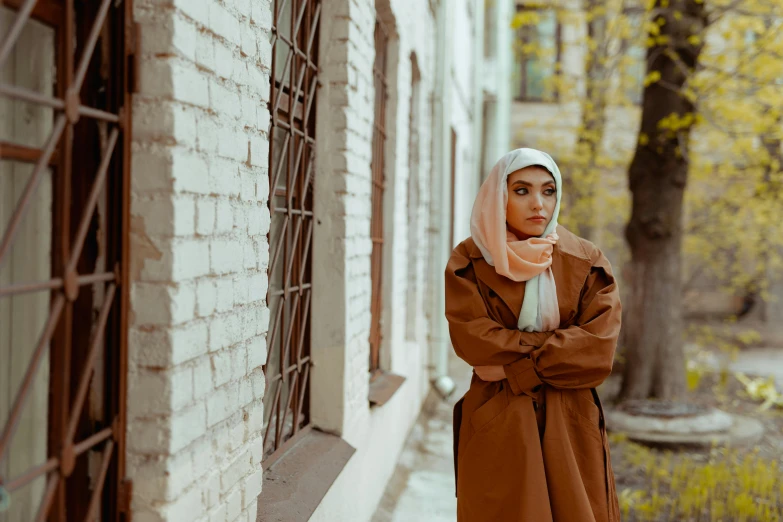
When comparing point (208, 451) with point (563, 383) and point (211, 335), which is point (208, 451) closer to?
point (211, 335)

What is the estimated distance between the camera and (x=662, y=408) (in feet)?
23.0

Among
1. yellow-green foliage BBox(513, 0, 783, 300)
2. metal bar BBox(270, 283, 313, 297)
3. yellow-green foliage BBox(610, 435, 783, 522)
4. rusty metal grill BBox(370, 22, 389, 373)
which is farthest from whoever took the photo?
yellow-green foliage BBox(513, 0, 783, 300)

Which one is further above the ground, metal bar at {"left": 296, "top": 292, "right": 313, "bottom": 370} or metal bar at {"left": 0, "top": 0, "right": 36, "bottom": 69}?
metal bar at {"left": 0, "top": 0, "right": 36, "bottom": 69}

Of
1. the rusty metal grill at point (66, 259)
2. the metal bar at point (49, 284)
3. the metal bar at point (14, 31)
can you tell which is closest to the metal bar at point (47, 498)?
the rusty metal grill at point (66, 259)

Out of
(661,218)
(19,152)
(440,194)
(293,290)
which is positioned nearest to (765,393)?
(661,218)

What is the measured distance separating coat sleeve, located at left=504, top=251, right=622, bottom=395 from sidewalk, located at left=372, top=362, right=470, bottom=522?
1967 millimetres

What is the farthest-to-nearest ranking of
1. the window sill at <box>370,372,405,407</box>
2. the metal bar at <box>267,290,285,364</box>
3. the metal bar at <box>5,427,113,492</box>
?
the window sill at <box>370,372,405,407</box>, the metal bar at <box>267,290,285,364</box>, the metal bar at <box>5,427,113,492</box>

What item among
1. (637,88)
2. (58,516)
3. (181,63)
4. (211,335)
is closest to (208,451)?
(211,335)

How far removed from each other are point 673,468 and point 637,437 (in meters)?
0.68

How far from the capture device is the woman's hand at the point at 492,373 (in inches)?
103

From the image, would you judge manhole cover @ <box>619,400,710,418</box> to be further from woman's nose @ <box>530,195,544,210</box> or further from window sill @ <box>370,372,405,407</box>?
woman's nose @ <box>530,195,544,210</box>

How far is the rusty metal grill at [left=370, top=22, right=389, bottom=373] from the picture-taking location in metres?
5.06

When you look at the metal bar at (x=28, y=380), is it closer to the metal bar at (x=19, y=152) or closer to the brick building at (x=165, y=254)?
the brick building at (x=165, y=254)

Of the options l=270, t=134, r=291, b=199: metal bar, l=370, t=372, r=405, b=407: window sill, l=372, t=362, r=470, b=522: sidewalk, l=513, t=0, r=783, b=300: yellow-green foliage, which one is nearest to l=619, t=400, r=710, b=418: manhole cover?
l=372, t=362, r=470, b=522: sidewalk
